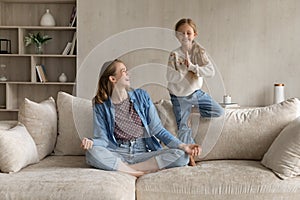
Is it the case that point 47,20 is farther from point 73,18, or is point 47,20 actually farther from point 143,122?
point 143,122

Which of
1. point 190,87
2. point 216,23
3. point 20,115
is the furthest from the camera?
point 216,23

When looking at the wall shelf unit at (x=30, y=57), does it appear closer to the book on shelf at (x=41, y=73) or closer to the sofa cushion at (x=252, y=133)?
the book on shelf at (x=41, y=73)

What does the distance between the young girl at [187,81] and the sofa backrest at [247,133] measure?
11 cm

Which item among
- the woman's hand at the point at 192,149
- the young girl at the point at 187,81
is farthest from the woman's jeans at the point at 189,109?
the woman's hand at the point at 192,149

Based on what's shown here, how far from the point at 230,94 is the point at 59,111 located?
2504 millimetres

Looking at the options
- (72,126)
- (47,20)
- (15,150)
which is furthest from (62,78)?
(15,150)

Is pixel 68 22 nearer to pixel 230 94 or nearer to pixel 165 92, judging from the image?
pixel 165 92

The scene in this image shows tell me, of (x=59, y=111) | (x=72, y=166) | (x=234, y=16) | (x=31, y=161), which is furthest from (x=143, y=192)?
(x=234, y=16)

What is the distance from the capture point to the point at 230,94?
5711 millimetres

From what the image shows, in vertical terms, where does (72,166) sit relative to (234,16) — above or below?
below

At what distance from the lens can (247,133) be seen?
3.49 meters

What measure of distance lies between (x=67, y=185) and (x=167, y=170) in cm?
65

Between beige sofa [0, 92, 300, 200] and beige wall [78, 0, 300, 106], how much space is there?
2.07 meters

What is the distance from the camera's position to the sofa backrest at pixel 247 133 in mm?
3471
